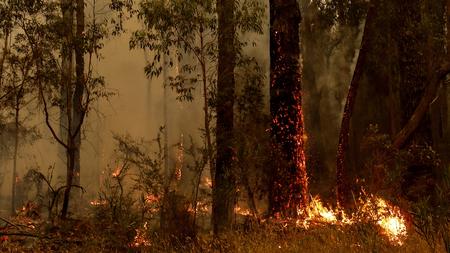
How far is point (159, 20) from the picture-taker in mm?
10445

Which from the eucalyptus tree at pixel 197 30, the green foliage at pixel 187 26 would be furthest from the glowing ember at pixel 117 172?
the green foliage at pixel 187 26

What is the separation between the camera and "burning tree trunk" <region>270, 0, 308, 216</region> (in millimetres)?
9062

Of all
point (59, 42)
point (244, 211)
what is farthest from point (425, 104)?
point (59, 42)

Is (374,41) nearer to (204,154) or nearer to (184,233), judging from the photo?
(204,154)

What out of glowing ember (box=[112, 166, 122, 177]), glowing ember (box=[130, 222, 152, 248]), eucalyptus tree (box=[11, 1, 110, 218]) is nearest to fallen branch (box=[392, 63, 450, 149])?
glowing ember (box=[130, 222, 152, 248])

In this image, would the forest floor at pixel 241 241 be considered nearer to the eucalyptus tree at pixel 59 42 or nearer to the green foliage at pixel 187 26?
the green foliage at pixel 187 26

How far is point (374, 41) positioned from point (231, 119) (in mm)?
3483

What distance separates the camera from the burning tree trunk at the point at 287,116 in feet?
29.7

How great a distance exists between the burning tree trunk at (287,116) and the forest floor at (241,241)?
1.09 meters

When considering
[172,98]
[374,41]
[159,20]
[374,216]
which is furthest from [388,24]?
[172,98]

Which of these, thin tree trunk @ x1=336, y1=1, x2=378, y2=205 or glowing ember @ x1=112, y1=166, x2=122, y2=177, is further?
thin tree trunk @ x1=336, y1=1, x2=378, y2=205

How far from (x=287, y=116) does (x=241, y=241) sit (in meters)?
2.87

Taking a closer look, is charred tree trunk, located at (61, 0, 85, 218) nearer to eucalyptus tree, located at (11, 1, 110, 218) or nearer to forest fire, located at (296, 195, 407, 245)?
eucalyptus tree, located at (11, 1, 110, 218)

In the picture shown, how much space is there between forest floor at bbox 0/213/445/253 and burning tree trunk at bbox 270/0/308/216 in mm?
1087
